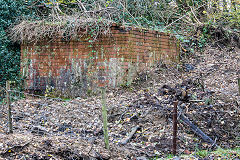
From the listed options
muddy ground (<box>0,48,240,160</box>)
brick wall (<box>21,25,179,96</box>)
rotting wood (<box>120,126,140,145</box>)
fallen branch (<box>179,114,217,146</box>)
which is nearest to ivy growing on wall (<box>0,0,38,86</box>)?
brick wall (<box>21,25,179,96</box>)

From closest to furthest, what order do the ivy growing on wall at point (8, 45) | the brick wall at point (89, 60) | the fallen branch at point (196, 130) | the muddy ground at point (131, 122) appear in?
the muddy ground at point (131, 122) → the fallen branch at point (196, 130) → the brick wall at point (89, 60) → the ivy growing on wall at point (8, 45)

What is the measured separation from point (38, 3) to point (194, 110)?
7.89 metres

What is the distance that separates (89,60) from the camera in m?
8.59

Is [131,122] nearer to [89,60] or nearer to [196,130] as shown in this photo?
[196,130]

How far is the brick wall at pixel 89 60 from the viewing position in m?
8.45

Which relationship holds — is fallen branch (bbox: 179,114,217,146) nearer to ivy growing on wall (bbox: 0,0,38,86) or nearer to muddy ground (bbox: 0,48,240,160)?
muddy ground (bbox: 0,48,240,160)

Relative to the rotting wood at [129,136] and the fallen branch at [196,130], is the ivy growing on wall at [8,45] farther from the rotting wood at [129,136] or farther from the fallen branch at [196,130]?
the fallen branch at [196,130]

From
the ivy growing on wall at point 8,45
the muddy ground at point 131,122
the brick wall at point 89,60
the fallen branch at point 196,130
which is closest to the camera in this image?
the muddy ground at point 131,122

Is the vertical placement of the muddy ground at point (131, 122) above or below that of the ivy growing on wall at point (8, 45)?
below

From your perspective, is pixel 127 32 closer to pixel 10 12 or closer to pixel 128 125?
pixel 128 125

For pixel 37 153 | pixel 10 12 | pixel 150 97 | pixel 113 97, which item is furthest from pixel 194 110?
pixel 10 12

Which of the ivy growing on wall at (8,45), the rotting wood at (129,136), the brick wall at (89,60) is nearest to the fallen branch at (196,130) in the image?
the rotting wood at (129,136)

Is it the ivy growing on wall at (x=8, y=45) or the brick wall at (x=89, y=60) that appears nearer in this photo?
the brick wall at (x=89, y=60)

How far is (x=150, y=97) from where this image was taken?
6863mm
